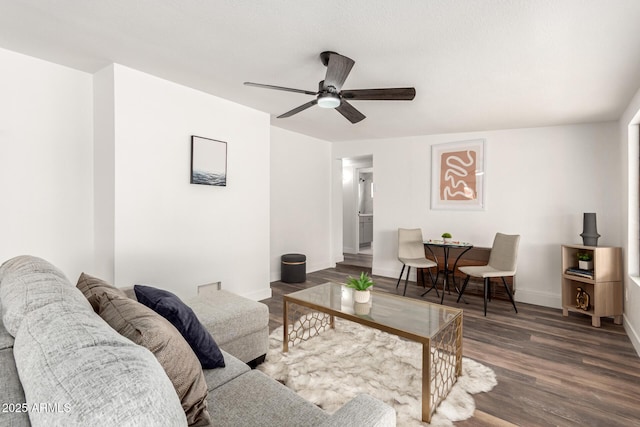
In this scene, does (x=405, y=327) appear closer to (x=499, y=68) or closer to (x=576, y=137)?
(x=499, y=68)

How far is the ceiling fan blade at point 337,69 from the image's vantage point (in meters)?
2.18

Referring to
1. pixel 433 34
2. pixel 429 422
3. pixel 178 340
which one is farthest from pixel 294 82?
pixel 429 422

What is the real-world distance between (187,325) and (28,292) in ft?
2.02

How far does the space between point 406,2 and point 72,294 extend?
2.11 meters

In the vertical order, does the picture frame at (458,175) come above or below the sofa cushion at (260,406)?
above

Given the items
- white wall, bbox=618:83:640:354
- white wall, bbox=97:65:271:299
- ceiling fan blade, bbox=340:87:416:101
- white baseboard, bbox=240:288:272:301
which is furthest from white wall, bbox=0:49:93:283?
white wall, bbox=618:83:640:354

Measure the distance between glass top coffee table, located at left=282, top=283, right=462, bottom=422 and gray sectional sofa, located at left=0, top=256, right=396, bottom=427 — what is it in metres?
0.93

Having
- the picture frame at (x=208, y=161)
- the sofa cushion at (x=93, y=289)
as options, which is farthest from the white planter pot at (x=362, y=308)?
the picture frame at (x=208, y=161)

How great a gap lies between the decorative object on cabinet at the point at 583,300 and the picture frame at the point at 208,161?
4.34 m

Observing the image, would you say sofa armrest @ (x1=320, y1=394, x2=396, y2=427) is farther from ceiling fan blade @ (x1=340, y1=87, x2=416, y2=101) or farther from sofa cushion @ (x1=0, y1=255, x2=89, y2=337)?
ceiling fan blade @ (x1=340, y1=87, x2=416, y2=101)

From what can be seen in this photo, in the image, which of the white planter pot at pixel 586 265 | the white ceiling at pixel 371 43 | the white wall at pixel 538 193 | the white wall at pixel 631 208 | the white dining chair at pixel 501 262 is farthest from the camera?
the white wall at pixel 538 193

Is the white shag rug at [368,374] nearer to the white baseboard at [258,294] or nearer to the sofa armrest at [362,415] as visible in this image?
the sofa armrest at [362,415]

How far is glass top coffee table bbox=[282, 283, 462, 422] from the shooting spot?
1.94 meters

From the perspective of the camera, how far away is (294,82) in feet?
9.76
